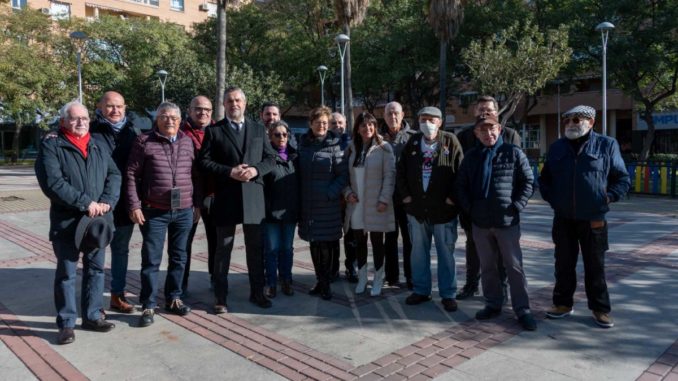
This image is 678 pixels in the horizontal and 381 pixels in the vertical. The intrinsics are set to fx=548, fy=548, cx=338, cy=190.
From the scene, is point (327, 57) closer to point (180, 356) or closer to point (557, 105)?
point (557, 105)

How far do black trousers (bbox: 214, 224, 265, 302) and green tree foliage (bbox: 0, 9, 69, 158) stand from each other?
24.1 meters

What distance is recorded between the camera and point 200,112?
524 cm

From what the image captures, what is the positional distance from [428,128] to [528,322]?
1802mm

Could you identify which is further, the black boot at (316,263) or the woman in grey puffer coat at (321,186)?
the black boot at (316,263)

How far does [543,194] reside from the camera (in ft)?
15.1

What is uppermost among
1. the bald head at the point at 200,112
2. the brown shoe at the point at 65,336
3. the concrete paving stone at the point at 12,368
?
the bald head at the point at 200,112

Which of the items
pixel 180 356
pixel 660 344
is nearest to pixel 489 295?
pixel 660 344

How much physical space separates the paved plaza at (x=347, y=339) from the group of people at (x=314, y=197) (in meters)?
0.18

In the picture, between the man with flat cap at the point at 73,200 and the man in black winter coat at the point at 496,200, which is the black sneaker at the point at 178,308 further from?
the man in black winter coat at the point at 496,200

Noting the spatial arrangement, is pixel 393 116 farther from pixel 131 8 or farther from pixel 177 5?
pixel 177 5

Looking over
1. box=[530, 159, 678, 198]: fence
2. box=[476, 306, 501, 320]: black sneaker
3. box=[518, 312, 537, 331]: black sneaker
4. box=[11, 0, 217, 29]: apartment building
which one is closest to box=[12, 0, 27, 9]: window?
box=[11, 0, 217, 29]: apartment building

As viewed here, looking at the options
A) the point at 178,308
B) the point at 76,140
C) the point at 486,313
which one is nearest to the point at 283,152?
the point at 178,308

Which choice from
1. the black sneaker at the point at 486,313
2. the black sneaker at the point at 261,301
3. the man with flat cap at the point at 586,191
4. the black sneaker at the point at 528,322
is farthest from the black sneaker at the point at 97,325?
the man with flat cap at the point at 586,191

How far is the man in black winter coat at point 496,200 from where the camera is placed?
436 centimetres
